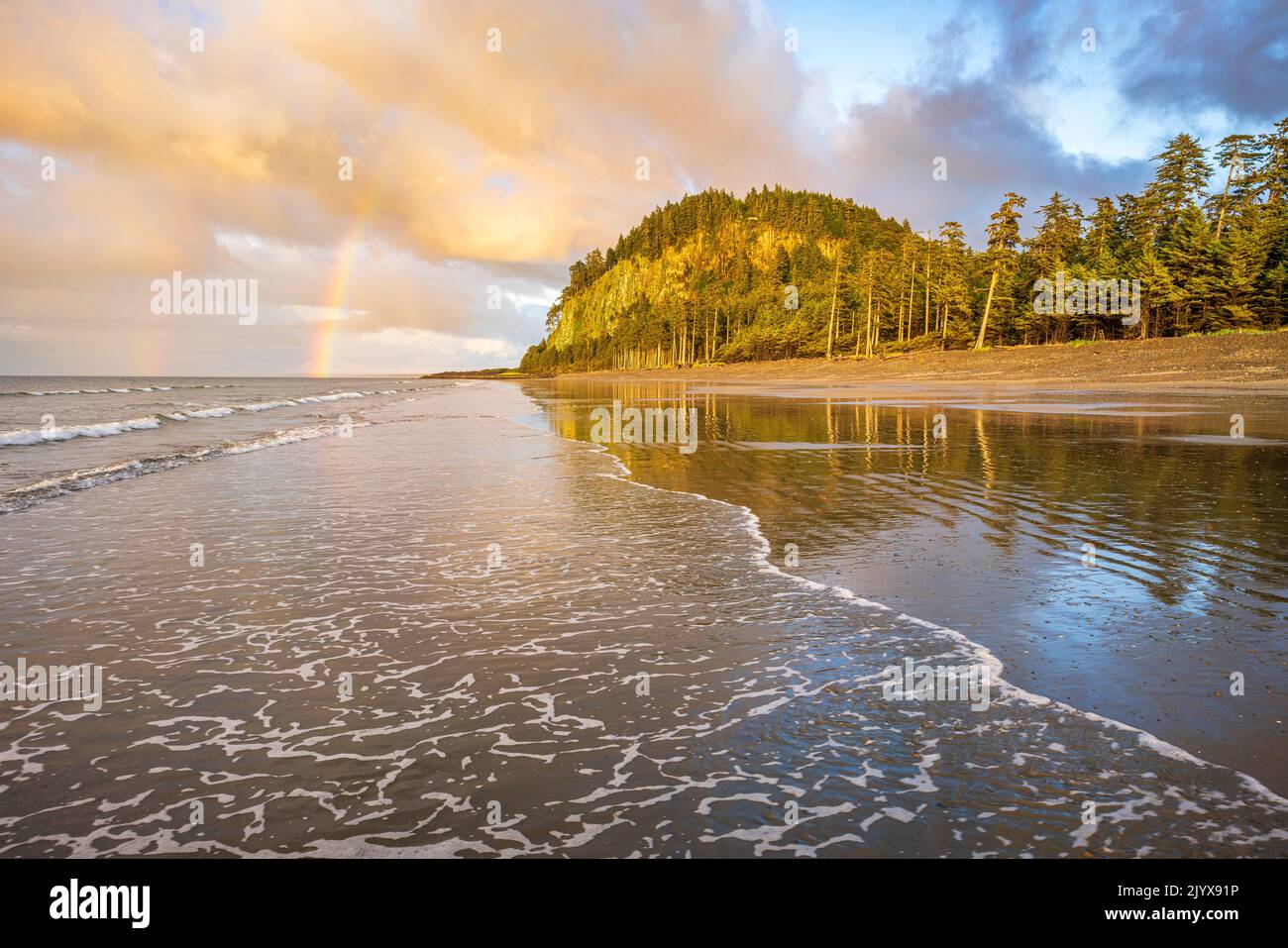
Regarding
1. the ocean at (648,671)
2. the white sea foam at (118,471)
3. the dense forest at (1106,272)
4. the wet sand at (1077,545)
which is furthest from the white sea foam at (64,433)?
the dense forest at (1106,272)

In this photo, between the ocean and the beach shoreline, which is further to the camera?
the beach shoreline

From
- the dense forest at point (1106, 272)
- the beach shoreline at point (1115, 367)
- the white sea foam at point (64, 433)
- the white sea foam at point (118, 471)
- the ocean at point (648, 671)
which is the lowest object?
the ocean at point (648, 671)

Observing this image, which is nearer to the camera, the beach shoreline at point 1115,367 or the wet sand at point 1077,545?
the wet sand at point 1077,545

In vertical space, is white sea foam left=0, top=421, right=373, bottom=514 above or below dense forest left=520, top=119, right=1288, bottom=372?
below

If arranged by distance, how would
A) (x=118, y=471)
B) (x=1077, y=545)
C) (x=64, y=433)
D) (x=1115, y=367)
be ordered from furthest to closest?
(x=1115, y=367) < (x=64, y=433) < (x=118, y=471) < (x=1077, y=545)

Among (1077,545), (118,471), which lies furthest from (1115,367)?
(118,471)

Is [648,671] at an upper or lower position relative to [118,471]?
lower

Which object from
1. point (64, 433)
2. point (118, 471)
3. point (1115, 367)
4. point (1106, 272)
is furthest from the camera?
point (1106, 272)

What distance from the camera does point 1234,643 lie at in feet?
21.8

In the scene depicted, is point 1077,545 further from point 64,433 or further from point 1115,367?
point 1115,367

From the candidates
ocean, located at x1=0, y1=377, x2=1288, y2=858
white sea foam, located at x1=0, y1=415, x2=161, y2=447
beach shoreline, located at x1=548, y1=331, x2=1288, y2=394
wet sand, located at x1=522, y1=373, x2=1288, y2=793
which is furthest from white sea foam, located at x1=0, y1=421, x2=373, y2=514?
beach shoreline, located at x1=548, y1=331, x2=1288, y2=394

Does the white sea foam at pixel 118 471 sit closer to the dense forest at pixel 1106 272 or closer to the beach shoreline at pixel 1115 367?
the beach shoreline at pixel 1115 367

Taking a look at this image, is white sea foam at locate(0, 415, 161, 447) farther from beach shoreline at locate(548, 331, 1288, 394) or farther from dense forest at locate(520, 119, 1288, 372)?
dense forest at locate(520, 119, 1288, 372)
